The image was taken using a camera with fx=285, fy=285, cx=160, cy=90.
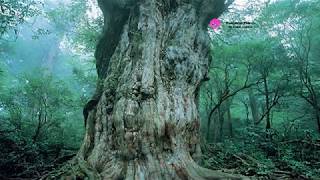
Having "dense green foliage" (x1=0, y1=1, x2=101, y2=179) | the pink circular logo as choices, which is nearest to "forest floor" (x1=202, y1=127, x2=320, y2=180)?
"dense green foliage" (x1=0, y1=1, x2=101, y2=179)

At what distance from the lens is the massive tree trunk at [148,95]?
4105 mm

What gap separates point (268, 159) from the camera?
603cm

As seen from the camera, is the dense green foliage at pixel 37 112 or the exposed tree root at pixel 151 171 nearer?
the exposed tree root at pixel 151 171

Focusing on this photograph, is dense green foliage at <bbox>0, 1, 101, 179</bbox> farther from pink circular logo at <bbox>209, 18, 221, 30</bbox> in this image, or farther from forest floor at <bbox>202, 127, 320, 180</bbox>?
pink circular logo at <bbox>209, 18, 221, 30</bbox>

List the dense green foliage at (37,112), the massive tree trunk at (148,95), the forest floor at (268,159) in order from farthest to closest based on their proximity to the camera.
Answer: the dense green foliage at (37,112), the forest floor at (268,159), the massive tree trunk at (148,95)

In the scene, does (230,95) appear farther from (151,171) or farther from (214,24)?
(151,171)

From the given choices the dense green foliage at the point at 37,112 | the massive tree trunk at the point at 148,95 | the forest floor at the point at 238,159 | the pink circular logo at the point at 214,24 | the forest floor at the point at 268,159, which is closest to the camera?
the massive tree trunk at the point at 148,95

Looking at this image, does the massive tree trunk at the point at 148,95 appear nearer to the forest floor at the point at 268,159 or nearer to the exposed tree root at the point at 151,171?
the exposed tree root at the point at 151,171

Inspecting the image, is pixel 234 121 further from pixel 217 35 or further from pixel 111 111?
pixel 111 111

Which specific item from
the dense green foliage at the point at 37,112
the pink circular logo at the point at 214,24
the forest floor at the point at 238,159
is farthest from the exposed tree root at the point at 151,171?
the pink circular logo at the point at 214,24

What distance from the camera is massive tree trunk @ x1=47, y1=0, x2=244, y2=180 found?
411 centimetres

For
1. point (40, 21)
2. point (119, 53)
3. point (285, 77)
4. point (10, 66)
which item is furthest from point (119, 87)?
point (40, 21)

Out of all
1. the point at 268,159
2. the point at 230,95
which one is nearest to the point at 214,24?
the point at 230,95

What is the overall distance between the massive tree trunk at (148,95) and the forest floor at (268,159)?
80 cm
